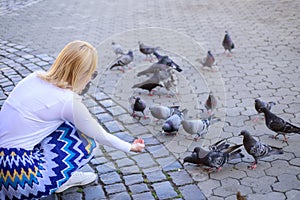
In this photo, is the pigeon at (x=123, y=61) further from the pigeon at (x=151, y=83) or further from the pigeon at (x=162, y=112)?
the pigeon at (x=162, y=112)

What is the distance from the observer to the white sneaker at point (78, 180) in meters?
3.74

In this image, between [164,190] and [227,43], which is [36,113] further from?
[227,43]

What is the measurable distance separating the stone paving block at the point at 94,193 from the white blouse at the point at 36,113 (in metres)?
0.74

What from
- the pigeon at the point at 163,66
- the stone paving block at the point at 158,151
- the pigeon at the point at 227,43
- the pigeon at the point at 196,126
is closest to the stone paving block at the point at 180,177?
the stone paving block at the point at 158,151

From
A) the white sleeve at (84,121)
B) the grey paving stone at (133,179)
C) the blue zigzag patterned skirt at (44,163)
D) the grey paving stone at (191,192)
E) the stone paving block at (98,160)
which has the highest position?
the white sleeve at (84,121)

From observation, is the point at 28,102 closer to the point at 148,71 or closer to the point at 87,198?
the point at 87,198

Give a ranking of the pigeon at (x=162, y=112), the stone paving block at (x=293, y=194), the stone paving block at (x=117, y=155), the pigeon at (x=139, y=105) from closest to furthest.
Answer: the stone paving block at (x=293, y=194), the stone paving block at (x=117, y=155), the pigeon at (x=162, y=112), the pigeon at (x=139, y=105)

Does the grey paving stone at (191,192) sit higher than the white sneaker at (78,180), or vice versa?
the grey paving stone at (191,192)

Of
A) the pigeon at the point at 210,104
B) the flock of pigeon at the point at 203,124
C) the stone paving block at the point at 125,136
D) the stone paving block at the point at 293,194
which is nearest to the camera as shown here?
the stone paving block at the point at 293,194

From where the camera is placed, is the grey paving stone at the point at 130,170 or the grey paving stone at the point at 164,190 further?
the grey paving stone at the point at 130,170

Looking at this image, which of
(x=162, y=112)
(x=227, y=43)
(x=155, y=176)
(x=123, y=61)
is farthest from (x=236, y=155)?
(x=227, y=43)

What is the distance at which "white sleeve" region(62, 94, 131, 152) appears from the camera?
313cm

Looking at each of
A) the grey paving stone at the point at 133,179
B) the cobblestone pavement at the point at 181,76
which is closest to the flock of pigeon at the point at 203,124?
the cobblestone pavement at the point at 181,76

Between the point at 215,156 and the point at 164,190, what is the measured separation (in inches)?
22.6
